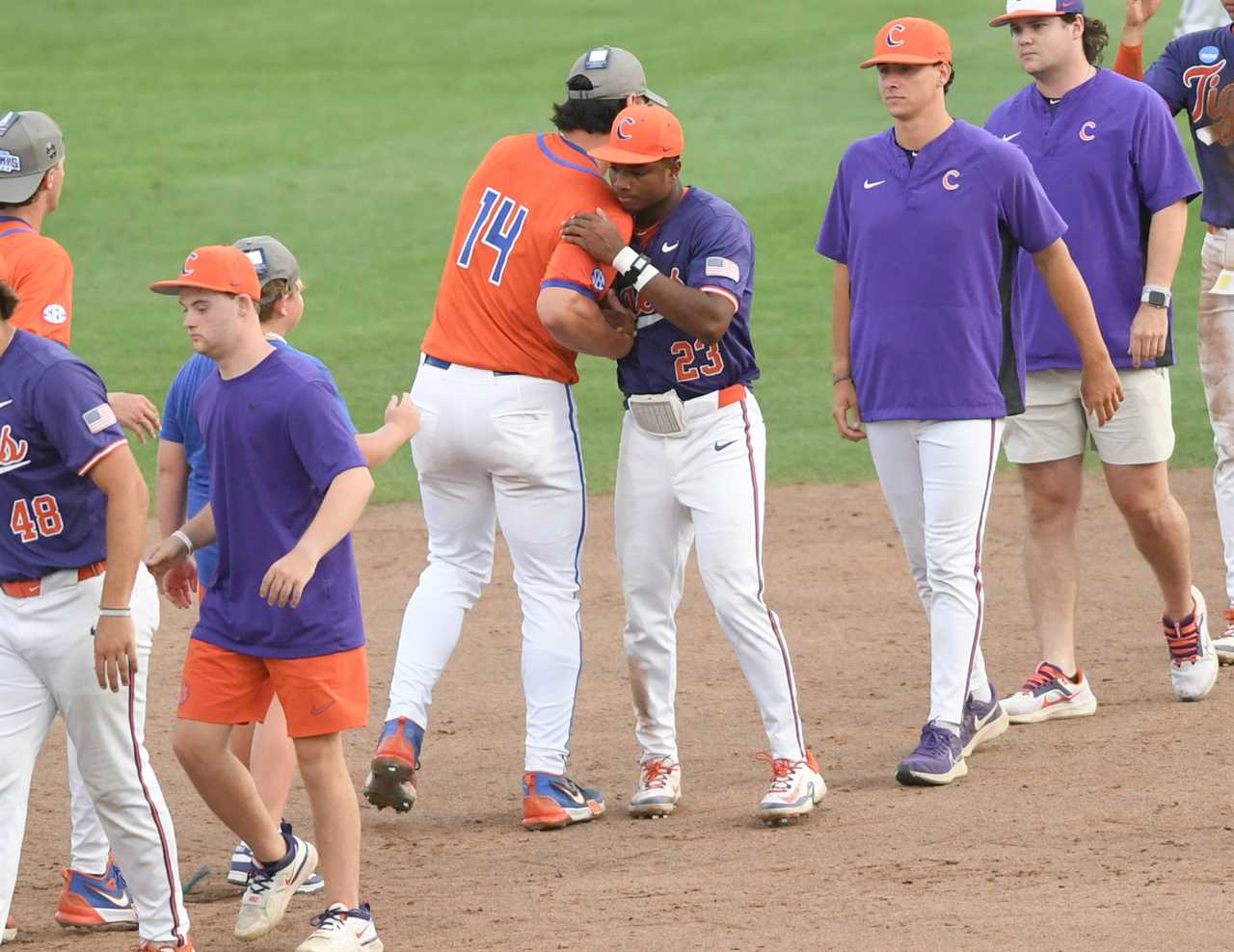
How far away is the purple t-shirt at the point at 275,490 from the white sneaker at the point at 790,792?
5.10 feet

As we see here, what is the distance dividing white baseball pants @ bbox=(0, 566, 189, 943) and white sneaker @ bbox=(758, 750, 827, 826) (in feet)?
6.06

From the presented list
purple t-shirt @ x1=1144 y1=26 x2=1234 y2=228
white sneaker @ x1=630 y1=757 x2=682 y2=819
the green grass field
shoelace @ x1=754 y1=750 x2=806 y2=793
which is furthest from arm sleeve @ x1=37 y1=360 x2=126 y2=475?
the green grass field

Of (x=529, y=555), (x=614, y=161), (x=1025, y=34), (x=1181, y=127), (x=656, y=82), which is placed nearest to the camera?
(x=614, y=161)

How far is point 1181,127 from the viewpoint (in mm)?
20469

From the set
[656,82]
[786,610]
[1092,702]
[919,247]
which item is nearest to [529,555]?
[919,247]

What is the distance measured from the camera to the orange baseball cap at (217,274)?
4625 millimetres

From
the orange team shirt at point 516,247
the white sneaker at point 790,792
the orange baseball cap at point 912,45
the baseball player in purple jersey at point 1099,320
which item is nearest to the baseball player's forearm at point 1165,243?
the baseball player in purple jersey at point 1099,320

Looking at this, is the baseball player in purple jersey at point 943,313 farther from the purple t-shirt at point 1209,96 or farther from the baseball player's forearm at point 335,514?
the baseball player's forearm at point 335,514

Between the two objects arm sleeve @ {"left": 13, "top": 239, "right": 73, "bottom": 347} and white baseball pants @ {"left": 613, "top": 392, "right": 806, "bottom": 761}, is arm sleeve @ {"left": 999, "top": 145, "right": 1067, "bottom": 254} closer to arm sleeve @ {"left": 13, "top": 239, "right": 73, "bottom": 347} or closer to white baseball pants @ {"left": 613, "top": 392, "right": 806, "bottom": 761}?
white baseball pants @ {"left": 613, "top": 392, "right": 806, "bottom": 761}

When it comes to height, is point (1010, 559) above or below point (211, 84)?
below

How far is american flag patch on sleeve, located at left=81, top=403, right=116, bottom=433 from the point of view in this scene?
4.45 meters

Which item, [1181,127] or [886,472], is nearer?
[886,472]

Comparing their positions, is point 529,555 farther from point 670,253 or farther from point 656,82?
point 656,82

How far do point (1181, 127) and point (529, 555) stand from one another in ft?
54.0
